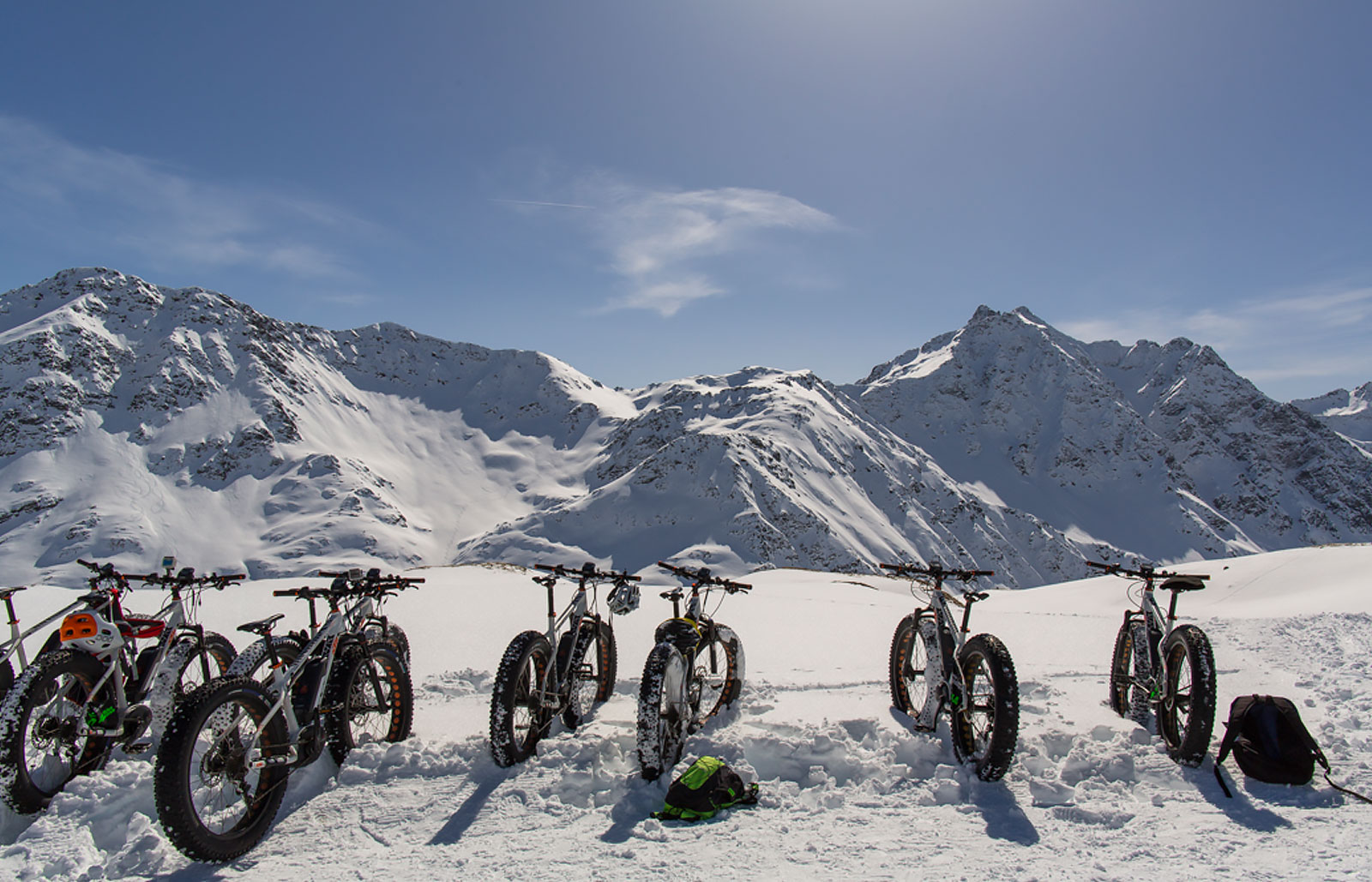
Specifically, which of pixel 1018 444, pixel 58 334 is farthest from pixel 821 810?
pixel 1018 444

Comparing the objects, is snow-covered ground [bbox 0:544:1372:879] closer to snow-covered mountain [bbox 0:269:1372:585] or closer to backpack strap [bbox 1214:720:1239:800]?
backpack strap [bbox 1214:720:1239:800]

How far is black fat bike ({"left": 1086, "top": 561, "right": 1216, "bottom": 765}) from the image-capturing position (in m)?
4.92

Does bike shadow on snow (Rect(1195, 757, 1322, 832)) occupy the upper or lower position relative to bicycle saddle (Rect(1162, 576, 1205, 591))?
lower

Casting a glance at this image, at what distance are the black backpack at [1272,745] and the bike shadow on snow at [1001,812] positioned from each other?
144 cm

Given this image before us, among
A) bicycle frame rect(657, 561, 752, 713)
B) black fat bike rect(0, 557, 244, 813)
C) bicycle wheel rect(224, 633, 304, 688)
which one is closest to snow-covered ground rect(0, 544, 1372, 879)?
black fat bike rect(0, 557, 244, 813)

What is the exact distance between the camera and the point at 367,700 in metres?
5.91

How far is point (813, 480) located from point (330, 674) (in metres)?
109

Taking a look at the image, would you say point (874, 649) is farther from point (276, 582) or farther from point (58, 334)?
point (58, 334)

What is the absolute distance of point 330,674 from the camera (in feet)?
17.1

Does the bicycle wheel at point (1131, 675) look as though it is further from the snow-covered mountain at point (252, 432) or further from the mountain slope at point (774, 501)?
the snow-covered mountain at point (252, 432)

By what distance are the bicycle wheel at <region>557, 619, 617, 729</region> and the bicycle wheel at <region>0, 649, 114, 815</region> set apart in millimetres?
3405

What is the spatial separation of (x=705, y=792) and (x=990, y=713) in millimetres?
2266

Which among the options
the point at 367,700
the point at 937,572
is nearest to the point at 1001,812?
the point at 937,572

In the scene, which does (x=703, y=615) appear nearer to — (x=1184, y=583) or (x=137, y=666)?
(x=1184, y=583)
